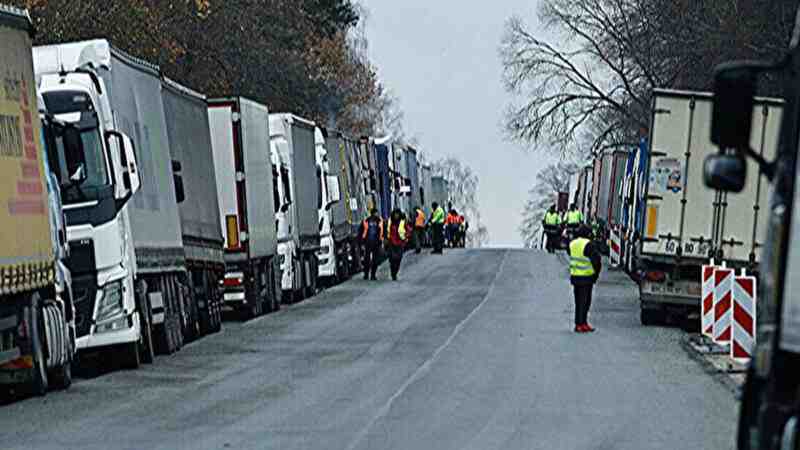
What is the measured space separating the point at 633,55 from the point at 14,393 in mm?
54638

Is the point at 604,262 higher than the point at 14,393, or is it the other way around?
the point at 14,393

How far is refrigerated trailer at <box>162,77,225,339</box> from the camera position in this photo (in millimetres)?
27312

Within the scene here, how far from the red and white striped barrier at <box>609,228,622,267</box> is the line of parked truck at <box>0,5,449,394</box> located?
1672 cm

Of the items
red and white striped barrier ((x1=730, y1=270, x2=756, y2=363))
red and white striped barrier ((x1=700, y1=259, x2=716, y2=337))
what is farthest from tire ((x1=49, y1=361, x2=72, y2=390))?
red and white striped barrier ((x1=700, y1=259, x2=716, y2=337))

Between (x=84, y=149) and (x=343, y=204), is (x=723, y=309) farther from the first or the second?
(x=343, y=204)

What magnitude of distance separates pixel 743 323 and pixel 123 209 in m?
7.14

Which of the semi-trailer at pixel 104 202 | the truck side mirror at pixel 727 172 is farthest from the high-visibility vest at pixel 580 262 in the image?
the truck side mirror at pixel 727 172

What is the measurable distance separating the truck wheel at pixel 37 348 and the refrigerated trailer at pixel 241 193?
12644mm

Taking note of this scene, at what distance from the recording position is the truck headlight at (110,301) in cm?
2134

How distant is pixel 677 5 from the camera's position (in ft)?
182

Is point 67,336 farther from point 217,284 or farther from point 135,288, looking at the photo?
point 217,284

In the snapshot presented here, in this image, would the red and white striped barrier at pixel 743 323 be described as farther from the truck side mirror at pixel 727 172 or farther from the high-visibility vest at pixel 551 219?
the high-visibility vest at pixel 551 219

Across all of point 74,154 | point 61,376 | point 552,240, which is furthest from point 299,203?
point 552,240

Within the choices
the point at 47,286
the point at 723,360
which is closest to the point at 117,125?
the point at 47,286
